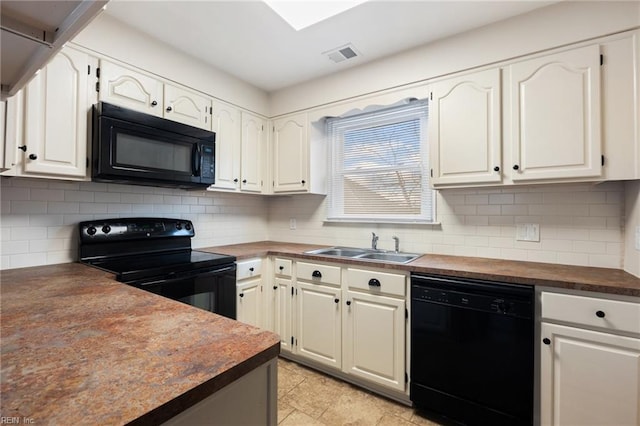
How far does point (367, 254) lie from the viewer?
259cm

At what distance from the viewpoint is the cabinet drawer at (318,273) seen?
224 cm

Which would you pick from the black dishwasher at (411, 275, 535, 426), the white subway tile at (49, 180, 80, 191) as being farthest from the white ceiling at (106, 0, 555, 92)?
the black dishwasher at (411, 275, 535, 426)

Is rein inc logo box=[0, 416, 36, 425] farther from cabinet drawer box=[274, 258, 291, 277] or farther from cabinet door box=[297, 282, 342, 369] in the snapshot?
cabinet drawer box=[274, 258, 291, 277]

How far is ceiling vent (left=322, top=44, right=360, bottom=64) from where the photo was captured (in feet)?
7.63

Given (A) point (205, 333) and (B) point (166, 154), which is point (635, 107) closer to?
(A) point (205, 333)

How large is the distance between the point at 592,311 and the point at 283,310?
78.2 inches

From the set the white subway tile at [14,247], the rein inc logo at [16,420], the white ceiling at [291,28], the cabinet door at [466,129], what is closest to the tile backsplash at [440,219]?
the white subway tile at [14,247]

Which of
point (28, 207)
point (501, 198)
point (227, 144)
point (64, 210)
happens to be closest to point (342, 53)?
point (227, 144)

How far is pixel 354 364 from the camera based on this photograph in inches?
85.2

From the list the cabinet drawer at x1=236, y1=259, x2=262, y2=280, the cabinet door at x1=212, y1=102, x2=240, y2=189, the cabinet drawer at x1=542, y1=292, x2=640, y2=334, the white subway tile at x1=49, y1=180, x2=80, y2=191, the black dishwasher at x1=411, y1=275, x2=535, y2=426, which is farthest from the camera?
the cabinet door at x1=212, y1=102, x2=240, y2=189

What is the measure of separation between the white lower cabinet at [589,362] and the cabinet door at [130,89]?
107 inches

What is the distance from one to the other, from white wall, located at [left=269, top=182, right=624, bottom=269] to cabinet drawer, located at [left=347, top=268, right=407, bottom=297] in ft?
2.05

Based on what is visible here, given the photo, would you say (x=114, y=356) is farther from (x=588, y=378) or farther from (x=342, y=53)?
(x=342, y=53)

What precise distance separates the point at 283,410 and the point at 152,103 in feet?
7.46
